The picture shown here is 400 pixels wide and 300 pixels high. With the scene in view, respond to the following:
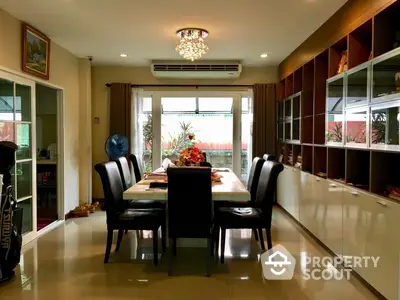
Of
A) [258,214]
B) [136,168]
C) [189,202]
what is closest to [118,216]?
[189,202]

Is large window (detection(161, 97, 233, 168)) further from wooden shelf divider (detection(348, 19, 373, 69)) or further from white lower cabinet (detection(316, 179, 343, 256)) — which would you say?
wooden shelf divider (detection(348, 19, 373, 69))

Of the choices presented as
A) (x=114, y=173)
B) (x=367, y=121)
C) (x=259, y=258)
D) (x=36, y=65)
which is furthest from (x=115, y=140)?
(x=367, y=121)

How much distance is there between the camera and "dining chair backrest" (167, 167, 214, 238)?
9.72ft

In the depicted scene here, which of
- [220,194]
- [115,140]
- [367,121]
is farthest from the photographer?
[115,140]

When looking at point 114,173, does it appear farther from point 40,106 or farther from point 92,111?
point 92,111

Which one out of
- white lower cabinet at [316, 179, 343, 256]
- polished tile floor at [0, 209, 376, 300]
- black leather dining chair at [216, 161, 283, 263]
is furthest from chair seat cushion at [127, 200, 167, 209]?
white lower cabinet at [316, 179, 343, 256]

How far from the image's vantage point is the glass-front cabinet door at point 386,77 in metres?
2.47

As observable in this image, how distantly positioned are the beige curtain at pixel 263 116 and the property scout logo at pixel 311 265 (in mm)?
2810

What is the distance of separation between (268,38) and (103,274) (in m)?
3.56

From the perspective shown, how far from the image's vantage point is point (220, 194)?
3100mm

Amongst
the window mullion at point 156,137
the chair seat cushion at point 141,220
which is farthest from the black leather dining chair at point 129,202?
the window mullion at point 156,137

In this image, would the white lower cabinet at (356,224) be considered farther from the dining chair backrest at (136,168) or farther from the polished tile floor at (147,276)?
the dining chair backrest at (136,168)

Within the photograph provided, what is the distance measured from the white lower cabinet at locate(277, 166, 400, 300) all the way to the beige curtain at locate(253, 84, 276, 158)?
158cm

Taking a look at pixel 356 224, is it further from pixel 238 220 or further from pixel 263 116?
pixel 263 116
